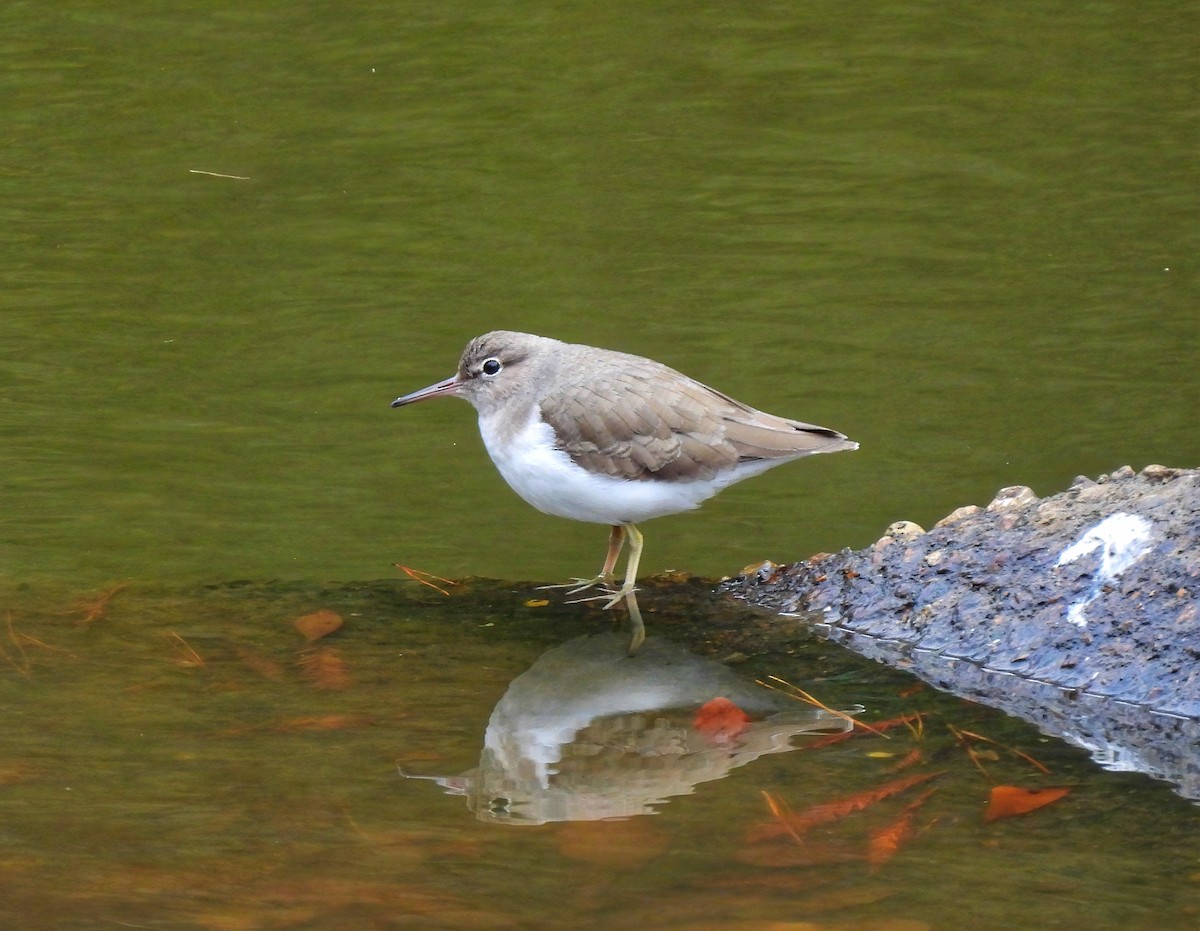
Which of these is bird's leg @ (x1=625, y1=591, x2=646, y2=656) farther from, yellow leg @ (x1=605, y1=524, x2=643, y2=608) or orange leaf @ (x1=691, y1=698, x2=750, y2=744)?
orange leaf @ (x1=691, y1=698, x2=750, y2=744)

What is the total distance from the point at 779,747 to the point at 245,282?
18.5ft

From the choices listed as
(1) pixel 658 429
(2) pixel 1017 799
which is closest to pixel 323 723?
(1) pixel 658 429

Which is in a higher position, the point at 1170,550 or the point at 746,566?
the point at 1170,550

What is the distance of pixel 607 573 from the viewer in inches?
268

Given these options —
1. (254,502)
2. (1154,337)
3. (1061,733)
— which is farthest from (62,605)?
(1154,337)

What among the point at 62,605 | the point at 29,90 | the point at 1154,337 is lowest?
the point at 62,605

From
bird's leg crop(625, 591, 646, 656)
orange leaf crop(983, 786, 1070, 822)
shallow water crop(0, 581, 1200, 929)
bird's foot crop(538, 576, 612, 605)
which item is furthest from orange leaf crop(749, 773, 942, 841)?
bird's foot crop(538, 576, 612, 605)

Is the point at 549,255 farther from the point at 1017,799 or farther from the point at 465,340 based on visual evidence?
the point at 1017,799

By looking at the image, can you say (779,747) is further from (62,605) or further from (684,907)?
(62,605)

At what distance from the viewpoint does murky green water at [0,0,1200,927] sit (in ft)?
15.3

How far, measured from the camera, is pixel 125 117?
1175 cm

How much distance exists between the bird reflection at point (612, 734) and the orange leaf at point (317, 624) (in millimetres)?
858

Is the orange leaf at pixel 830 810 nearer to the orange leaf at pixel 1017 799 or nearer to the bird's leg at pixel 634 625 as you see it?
the orange leaf at pixel 1017 799

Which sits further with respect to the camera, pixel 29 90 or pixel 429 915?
pixel 29 90
